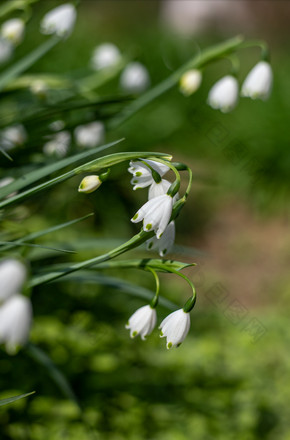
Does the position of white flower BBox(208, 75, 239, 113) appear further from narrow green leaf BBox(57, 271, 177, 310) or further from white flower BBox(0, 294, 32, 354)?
white flower BBox(0, 294, 32, 354)

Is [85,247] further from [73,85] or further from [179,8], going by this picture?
[179,8]

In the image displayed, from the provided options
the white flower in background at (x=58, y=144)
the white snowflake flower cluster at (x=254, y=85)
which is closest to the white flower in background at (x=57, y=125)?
the white flower in background at (x=58, y=144)

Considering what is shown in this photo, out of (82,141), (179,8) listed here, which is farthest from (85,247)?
(179,8)

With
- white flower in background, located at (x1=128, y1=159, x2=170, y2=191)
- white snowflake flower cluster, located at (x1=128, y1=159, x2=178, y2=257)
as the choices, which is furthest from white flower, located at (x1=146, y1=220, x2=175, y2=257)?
white flower in background, located at (x1=128, y1=159, x2=170, y2=191)

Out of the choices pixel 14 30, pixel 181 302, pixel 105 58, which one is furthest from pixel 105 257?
pixel 181 302

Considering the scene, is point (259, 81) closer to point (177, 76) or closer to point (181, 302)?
point (177, 76)

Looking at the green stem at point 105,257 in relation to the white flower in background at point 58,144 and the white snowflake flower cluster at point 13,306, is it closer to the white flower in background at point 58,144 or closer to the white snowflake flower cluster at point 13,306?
the white snowflake flower cluster at point 13,306
